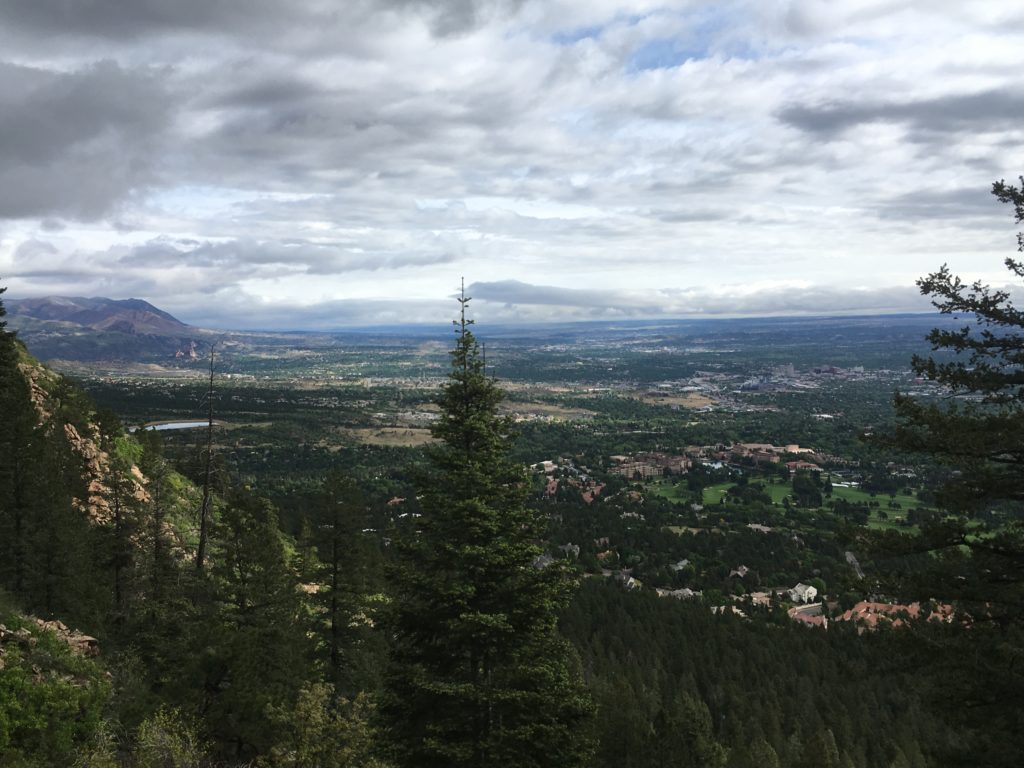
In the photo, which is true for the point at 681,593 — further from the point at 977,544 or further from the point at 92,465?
the point at 977,544

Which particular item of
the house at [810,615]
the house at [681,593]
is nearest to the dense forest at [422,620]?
the house at [810,615]

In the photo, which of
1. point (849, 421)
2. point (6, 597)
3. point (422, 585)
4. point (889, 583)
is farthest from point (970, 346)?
point (849, 421)

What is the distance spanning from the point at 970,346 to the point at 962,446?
2.74 metres

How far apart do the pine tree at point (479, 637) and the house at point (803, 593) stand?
7002 cm

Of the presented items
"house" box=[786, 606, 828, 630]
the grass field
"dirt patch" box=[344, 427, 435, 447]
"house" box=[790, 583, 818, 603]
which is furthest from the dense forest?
"dirt patch" box=[344, 427, 435, 447]

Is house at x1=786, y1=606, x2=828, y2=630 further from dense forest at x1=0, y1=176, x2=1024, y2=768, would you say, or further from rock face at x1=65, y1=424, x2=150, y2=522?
rock face at x1=65, y1=424, x2=150, y2=522

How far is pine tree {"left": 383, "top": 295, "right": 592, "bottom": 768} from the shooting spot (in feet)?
41.5

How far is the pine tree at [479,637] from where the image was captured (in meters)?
12.7

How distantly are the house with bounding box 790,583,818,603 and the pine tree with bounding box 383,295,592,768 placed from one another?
230ft

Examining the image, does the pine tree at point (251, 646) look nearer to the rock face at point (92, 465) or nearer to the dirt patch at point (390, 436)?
the rock face at point (92, 465)

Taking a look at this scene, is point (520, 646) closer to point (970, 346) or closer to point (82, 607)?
point (970, 346)

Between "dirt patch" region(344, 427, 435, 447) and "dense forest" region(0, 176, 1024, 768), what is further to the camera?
"dirt patch" region(344, 427, 435, 447)

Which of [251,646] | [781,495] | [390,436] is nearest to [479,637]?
[251,646]

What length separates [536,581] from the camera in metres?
13.6
